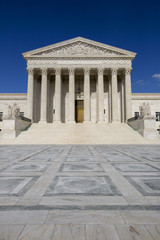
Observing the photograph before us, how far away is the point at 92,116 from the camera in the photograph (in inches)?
1300

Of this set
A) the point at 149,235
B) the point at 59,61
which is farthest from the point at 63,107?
the point at 149,235

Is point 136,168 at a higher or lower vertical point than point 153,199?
lower

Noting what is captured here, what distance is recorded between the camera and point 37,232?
1.66 m

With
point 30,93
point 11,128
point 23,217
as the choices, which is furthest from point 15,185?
point 30,93

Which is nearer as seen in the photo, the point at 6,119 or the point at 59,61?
the point at 6,119

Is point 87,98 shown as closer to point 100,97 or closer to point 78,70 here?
point 100,97

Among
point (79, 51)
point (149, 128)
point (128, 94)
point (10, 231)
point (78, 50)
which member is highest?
point (78, 50)

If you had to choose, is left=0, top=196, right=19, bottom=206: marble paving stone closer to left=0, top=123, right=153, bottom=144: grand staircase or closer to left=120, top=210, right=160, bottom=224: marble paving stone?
left=120, top=210, right=160, bottom=224: marble paving stone

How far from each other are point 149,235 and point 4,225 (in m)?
1.62

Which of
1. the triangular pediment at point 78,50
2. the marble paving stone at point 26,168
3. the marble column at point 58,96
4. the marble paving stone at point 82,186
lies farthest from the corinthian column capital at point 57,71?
the marble paving stone at point 82,186

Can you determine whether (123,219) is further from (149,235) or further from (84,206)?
(84,206)

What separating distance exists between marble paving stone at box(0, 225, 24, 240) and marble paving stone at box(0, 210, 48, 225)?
0.29 ft

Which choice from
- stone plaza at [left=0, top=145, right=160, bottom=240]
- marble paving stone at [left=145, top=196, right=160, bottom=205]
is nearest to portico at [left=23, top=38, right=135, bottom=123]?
stone plaza at [left=0, top=145, right=160, bottom=240]

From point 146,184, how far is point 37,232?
2.44 meters
